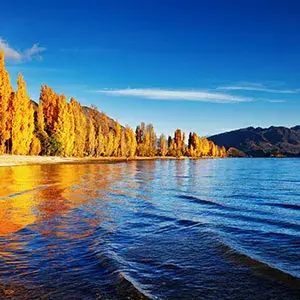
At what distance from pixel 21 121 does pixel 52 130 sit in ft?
71.4

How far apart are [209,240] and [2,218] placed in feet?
25.6

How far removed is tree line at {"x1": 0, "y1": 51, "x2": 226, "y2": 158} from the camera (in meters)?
62.0

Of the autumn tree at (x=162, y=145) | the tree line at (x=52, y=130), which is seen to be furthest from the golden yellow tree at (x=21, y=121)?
the autumn tree at (x=162, y=145)

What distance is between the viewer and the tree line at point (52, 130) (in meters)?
62.0

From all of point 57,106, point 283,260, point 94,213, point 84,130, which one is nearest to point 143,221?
point 94,213

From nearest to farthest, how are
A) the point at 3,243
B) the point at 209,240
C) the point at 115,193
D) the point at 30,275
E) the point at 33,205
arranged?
the point at 30,275 < the point at 3,243 < the point at 209,240 < the point at 33,205 < the point at 115,193

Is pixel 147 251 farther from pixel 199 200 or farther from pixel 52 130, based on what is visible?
pixel 52 130

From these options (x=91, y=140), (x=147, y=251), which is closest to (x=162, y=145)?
(x=91, y=140)

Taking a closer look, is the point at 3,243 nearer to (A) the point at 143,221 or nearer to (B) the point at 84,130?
(A) the point at 143,221

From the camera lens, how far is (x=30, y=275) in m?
6.93

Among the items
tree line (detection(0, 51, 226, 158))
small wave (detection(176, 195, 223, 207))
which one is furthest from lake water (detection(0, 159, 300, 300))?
tree line (detection(0, 51, 226, 158))

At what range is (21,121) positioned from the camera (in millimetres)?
64500

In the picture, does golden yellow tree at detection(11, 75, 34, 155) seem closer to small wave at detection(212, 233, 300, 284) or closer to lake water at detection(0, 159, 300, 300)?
lake water at detection(0, 159, 300, 300)

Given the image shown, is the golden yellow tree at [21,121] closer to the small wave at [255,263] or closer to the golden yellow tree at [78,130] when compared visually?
the golden yellow tree at [78,130]
